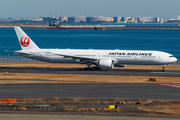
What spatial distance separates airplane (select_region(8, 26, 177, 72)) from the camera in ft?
210

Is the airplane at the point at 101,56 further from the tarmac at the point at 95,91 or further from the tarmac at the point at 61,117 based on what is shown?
the tarmac at the point at 61,117

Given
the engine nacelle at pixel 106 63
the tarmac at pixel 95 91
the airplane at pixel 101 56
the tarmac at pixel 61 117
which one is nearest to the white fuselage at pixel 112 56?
the airplane at pixel 101 56


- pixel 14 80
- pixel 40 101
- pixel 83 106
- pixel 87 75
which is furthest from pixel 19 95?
pixel 87 75

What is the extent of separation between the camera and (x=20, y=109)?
30266 mm

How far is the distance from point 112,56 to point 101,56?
2675 mm

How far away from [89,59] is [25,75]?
1618 centimetres

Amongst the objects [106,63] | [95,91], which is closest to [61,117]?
[95,91]

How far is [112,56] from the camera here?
214 ft

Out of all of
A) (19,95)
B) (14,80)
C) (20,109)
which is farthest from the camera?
(14,80)

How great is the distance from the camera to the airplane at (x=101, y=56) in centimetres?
6406

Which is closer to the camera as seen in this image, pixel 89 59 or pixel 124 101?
pixel 124 101

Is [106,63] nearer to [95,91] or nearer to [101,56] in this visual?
[101,56]

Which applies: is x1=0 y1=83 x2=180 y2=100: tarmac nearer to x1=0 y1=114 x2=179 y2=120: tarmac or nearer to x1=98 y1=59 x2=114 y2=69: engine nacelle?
x1=0 y1=114 x2=179 y2=120: tarmac

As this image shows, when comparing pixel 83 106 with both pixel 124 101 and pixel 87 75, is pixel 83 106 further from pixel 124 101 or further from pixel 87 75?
pixel 87 75
